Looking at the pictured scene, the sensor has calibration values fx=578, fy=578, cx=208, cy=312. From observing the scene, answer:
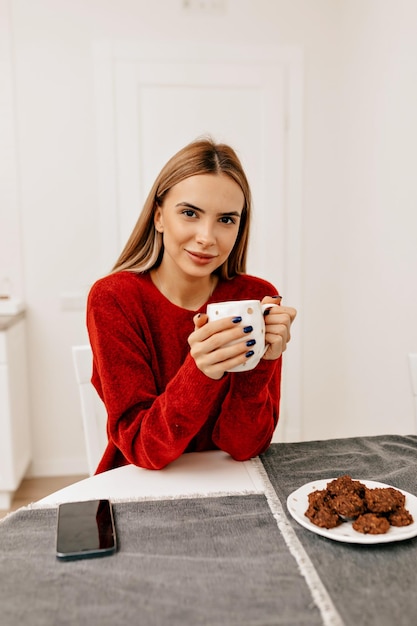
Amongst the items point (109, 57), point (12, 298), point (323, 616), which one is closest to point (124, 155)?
point (109, 57)

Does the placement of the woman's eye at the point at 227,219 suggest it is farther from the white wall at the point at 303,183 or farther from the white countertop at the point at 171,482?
the white wall at the point at 303,183

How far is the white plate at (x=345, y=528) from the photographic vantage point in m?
0.70

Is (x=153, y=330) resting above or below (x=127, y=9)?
below

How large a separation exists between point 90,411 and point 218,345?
1.66 ft

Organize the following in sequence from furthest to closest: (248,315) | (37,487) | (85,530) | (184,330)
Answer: (37,487), (184,330), (248,315), (85,530)

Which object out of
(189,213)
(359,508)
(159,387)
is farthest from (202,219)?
(359,508)

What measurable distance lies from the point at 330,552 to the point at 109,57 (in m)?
2.63

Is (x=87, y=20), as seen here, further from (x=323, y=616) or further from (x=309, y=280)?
(x=323, y=616)

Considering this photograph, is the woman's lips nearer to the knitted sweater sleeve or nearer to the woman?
the woman

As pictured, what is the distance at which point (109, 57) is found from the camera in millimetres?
2756

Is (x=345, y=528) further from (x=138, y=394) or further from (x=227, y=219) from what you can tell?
(x=227, y=219)

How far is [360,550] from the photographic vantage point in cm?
70

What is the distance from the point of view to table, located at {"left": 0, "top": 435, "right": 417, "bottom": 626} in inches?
22.7

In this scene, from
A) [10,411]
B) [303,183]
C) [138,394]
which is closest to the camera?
[138,394]
